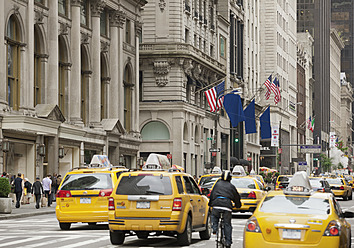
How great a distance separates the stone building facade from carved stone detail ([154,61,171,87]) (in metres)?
7.06

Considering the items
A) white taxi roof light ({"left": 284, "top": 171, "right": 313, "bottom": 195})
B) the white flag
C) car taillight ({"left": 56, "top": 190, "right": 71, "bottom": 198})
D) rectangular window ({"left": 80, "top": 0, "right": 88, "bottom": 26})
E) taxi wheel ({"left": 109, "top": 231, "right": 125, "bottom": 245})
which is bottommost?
taxi wheel ({"left": 109, "top": 231, "right": 125, "bottom": 245})

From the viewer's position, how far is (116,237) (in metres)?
19.9

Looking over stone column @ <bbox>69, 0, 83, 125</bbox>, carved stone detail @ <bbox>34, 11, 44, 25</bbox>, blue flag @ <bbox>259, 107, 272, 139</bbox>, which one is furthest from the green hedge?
blue flag @ <bbox>259, 107, 272, 139</bbox>

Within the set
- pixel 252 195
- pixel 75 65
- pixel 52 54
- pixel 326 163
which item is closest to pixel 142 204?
pixel 252 195

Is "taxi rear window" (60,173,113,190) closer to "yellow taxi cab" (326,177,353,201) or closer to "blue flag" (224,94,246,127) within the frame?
"yellow taxi cab" (326,177,353,201)

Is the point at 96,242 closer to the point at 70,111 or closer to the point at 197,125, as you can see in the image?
the point at 70,111

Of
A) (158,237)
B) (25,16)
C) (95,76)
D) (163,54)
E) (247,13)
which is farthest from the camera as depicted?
(247,13)

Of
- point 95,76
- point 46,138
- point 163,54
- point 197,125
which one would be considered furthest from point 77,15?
point 197,125

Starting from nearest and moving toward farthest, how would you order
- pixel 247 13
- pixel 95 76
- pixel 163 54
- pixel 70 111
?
1. pixel 70 111
2. pixel 95 76
3. pixel 163 54
4. pixel 247 13

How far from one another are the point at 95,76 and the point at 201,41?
26.8 metres

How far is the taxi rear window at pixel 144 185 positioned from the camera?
1980 cm

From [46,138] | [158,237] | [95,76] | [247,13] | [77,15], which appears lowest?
[158,237]

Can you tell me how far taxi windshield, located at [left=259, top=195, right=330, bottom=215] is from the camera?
15.2 m

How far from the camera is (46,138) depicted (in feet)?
156
